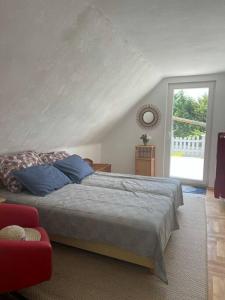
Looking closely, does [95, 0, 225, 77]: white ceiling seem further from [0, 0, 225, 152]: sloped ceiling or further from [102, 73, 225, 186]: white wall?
[102, 73, 225, 186]: white wall

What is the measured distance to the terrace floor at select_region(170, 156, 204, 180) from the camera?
480 cm

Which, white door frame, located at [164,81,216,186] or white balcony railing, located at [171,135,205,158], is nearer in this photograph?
white door frame, located at [164,81,216,186]

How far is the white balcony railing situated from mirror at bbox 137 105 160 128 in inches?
22.3

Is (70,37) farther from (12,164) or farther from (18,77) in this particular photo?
(12,164)

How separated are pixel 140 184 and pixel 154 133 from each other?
2.22m

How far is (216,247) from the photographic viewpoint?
241 centimetres

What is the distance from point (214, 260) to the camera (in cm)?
218

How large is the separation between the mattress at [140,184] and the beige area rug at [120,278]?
22.5 inches

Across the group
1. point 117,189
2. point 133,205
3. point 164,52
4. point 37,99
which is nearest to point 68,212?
point 133,205

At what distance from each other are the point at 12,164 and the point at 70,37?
1552 mm

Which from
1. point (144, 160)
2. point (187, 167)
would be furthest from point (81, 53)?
point (187, 167)

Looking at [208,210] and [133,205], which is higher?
[133,205]

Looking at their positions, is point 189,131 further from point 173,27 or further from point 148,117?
point 173,27

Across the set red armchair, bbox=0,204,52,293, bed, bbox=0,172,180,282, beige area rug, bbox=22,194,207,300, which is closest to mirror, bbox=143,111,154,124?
bed, bbox=0,172,180,282
